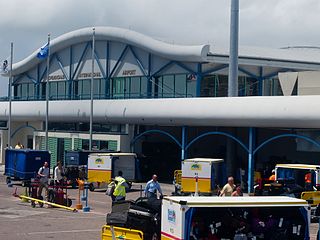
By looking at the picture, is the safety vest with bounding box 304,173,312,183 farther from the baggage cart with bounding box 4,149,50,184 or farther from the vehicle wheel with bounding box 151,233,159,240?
the baggage cart with bounding box 4,149,50,184

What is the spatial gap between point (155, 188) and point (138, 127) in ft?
77.7

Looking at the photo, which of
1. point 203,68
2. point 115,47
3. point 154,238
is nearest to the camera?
point 154,238

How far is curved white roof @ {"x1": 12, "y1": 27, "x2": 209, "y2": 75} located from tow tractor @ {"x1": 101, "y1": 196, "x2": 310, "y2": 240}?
31.9 metres

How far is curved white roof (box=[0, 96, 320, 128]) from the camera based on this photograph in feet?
116

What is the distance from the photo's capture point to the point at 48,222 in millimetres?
24547

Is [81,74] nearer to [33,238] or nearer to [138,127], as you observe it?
[138,127]

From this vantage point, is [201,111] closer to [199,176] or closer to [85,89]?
[199,176]

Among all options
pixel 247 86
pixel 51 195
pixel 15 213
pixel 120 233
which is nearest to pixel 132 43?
pixel 247 86

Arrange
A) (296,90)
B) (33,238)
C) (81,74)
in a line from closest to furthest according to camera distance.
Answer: (33,238), (296,90), (81,74)

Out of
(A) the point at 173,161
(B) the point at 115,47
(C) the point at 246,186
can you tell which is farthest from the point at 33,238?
(B) the point at 115,47

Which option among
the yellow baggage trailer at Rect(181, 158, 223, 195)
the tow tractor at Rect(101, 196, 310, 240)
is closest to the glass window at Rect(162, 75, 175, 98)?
the yellow baggage trailer at Rect(181, 158, 223, 195)

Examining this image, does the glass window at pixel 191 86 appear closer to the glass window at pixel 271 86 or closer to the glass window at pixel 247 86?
the glass window at pixel 247 86

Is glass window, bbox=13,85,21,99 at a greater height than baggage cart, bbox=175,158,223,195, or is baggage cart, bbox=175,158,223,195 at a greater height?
glass window, bbox=13,85,21,99

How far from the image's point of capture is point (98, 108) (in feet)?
164
